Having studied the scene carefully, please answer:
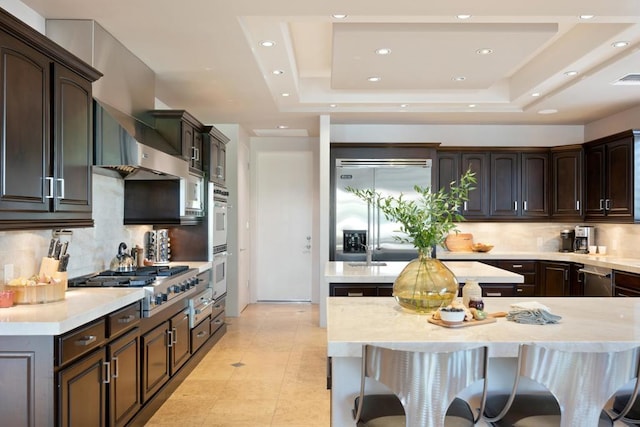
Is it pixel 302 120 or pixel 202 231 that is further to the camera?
pixel 302 120

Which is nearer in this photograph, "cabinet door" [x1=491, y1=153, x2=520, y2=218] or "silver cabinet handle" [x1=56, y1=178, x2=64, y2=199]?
"silver cabinet handle" [x1=56, y1=178, x2=64, y2=199]

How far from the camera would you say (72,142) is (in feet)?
9.55

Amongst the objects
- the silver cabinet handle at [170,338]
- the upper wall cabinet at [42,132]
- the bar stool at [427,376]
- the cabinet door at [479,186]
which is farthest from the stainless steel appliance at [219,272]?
the bar stool at [427,376]

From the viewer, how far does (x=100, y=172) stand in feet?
12.6

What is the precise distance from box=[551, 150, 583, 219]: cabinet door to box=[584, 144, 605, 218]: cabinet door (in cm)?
9

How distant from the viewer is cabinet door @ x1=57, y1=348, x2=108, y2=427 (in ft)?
7.50

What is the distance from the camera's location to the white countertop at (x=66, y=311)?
220cm

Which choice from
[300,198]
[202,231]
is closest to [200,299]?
[202,231]

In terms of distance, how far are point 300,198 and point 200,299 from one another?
138 inches

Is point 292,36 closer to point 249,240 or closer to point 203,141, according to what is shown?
point 203,141

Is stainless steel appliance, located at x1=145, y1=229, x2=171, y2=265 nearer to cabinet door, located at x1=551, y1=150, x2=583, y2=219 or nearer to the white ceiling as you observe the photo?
the white ceiling

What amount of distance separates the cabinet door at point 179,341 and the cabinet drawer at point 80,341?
1287 mm

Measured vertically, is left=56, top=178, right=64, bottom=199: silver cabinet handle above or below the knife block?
above

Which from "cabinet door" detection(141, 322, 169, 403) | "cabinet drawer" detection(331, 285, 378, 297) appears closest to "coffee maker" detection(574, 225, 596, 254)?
"cabinet drawer" detection(331, 285, 378, 297)
